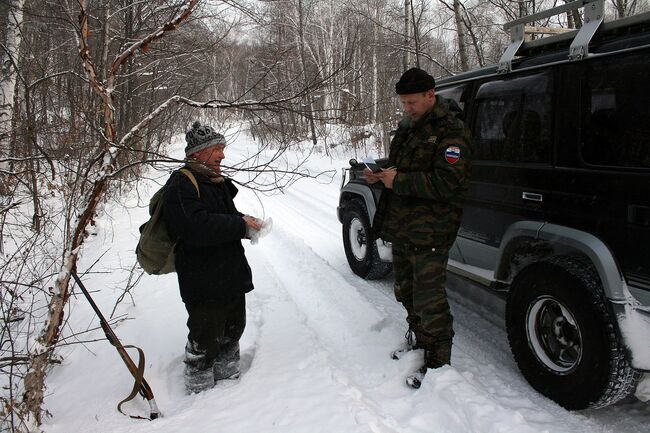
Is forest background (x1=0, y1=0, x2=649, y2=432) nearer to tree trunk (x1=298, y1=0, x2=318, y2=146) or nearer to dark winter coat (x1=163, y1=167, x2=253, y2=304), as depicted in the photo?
tree trunk (x1=298, y1=0, x2=318, y2=146)

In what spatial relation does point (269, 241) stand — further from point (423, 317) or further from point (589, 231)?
point (589, 231)

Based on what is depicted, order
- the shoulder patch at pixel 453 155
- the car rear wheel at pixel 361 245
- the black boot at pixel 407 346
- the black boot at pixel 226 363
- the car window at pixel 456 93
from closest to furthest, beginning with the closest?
the shoulder patch at pixel 453 155, the black boot at pixel 226 363, the black boot at pixel 407 346, the car window at pixel 456 93, the car rear wheel at pixel 361 245

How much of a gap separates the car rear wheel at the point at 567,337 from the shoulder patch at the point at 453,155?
0.83 meters

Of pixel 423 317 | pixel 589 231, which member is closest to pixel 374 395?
pixel 423 317

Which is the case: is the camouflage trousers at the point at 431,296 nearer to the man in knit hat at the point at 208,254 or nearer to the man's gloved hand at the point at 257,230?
the man's gloved hand at the point at 257,230

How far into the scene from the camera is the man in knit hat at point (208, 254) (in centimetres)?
249

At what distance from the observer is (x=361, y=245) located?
16.1ft

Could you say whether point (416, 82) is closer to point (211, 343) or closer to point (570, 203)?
point (570, 203)

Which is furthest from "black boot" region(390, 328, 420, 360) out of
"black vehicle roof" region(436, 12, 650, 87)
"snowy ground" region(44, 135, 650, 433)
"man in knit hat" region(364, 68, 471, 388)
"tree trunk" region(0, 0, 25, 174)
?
"tree trunk" region(0, 0, 25, 174)

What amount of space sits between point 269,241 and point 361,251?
1.98 meters

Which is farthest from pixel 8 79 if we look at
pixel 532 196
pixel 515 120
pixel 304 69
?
pixel 532 196

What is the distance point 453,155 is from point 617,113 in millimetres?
868

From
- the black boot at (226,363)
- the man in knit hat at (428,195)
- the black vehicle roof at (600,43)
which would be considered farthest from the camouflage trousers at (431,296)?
the black vehicle roof at (600,43)

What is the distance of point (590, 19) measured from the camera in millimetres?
2490
